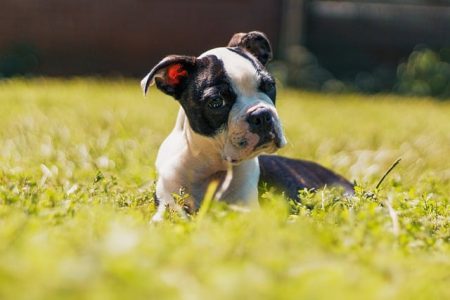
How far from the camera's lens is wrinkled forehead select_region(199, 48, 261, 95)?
4883mm

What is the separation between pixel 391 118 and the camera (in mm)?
10875

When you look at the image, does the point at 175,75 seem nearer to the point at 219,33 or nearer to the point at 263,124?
the point at 263,124

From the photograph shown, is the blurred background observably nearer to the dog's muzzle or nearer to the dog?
the dog

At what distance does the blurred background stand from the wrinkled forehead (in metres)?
11.6

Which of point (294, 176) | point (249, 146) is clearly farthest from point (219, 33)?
point (249, 146)

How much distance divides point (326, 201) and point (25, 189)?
4.99 ft

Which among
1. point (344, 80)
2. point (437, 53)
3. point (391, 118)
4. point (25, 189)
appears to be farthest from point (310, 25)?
point (25, 189)

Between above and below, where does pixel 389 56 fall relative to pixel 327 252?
below

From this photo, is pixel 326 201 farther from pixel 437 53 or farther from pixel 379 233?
pixel 437 53

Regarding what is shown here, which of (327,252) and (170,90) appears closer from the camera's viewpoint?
(327,252)

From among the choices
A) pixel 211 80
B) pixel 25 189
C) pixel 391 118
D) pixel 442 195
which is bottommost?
pixel 391 118

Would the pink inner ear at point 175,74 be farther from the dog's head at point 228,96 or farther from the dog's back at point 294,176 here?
the dog's back at point 294,176

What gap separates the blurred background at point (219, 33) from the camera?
1714 cm

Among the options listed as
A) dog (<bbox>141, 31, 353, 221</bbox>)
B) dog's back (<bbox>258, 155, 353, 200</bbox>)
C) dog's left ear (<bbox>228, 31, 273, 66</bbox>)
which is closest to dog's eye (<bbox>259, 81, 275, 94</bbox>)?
dog (<bbox>141, 31, 353, 221</bbox>)
